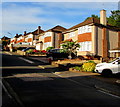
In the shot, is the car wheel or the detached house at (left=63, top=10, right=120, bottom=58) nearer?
the car wheel

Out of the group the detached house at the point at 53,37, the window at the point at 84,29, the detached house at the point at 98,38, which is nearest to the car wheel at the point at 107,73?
the detached house at the point at 98,38

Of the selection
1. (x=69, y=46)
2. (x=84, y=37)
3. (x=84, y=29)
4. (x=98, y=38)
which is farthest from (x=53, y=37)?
(x=69, y=46)

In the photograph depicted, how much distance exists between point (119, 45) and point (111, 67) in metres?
21.2

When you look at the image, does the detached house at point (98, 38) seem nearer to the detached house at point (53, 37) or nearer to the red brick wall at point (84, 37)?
the red brick wall at point (84, 37)

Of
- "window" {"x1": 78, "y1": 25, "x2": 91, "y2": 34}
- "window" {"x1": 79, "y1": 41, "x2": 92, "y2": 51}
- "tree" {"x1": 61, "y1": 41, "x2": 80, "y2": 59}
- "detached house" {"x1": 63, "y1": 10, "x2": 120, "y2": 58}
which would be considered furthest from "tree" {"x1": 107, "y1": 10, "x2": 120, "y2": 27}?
"tree" {"x1": 61, "y1": 41, "x2": 80, "y2": 59}

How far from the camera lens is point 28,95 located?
8.24m

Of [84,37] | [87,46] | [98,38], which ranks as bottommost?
[87,46]

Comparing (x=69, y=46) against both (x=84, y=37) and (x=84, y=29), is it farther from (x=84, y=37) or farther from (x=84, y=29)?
(x=84, y=29)

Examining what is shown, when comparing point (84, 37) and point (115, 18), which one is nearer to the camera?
point (84, 37)

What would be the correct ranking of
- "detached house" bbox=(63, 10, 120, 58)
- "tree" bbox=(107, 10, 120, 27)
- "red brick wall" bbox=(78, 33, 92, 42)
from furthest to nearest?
"tree" bbox=(107, 10, 120, 27) → "red brick wall" bbox=(78, 33, 92, 42) → "detached house" bbox=(63, 10, 120, 58)

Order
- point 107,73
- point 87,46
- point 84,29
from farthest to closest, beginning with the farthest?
1. point 84,29
2. point 87,46
3. point 107,73

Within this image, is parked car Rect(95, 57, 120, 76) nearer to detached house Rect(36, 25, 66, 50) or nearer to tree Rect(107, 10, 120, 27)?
detached house Rect(36, 25, 66, 50)

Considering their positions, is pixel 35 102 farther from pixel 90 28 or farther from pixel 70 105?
pixel 90 28

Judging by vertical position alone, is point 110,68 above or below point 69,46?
below
